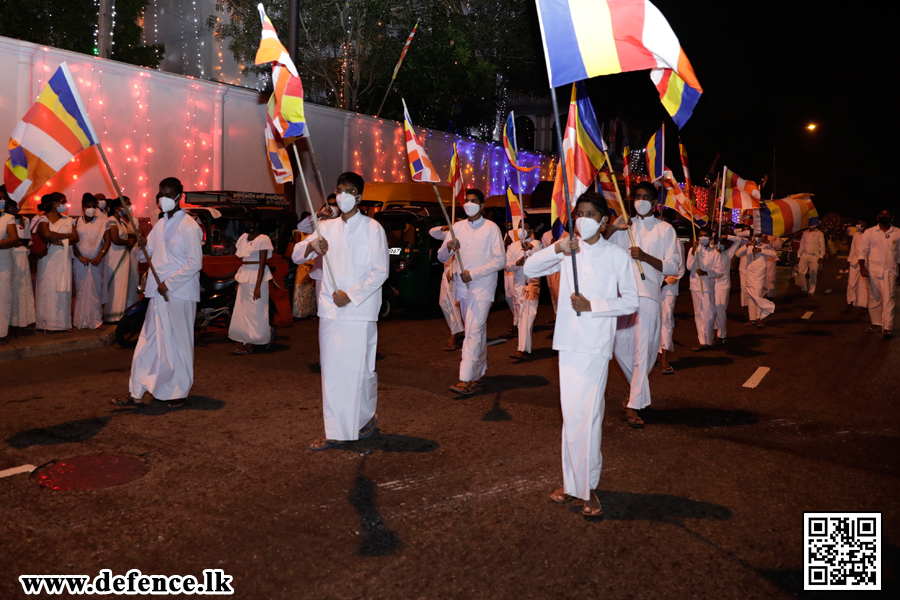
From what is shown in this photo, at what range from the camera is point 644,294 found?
22.9 feet

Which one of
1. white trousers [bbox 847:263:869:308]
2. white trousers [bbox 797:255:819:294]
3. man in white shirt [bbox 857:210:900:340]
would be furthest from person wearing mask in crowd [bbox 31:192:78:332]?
white trousers [bbox 797:255:819:294]

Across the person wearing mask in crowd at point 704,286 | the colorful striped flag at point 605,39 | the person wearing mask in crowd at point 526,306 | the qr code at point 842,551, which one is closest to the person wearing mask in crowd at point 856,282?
the person wearing mask in crowd at point 704,286

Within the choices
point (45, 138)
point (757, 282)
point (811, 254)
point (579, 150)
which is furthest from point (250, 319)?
point (811, 254)

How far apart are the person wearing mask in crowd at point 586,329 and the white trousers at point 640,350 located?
1863 mm

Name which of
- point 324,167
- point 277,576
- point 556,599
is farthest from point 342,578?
point 324,167

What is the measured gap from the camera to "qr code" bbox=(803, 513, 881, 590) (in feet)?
12.6

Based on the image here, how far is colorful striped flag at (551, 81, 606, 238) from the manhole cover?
346 cm

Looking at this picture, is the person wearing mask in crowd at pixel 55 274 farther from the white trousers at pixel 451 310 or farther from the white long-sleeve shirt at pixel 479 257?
the white long-sleeve shirt at pixel 479 257

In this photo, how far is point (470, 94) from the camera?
80.8 ft

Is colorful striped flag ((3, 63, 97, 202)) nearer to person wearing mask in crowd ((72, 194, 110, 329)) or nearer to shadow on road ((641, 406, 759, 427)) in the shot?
person wearing mask in crowd ((72, 194, 110, 329))

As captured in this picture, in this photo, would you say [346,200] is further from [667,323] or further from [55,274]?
[55,274]

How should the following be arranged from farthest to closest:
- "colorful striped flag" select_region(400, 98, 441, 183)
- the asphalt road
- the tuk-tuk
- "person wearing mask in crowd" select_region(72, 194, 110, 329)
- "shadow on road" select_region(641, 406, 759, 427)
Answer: the tuk-tuk
"person wearing mask in crowd" select_region(72, 194, 110, 329)
"colorful striped flag" select_region(400, 98, 441, 183)
"shadow on road" select_region(641, 406, 759, 427)
the asphalt road

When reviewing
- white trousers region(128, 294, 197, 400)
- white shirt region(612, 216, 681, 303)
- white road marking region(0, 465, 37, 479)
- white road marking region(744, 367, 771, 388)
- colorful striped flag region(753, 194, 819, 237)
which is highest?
colorful striped flag region(753, 194, 819, 237)

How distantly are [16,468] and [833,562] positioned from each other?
4978 millimetres
